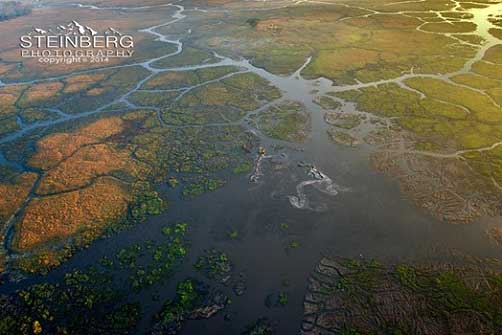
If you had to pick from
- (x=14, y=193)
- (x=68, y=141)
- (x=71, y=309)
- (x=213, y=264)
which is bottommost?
(x=71, y=309)

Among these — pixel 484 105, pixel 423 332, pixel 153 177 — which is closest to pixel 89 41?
pixel 153 177

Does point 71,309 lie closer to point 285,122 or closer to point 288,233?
point 288,233

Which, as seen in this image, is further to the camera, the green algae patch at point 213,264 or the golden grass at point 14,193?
the golden grass at point 14,193

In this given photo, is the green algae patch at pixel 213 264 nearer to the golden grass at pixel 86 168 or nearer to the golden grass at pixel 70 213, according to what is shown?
the golden grass at pixel 70 213

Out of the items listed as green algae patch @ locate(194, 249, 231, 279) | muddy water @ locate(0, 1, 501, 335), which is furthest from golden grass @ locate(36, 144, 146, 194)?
green algae patch @ locate(194, 249, 231, 279)

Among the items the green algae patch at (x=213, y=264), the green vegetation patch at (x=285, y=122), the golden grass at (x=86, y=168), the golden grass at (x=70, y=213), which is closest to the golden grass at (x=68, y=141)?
the golden grass at (x=86, y=168)

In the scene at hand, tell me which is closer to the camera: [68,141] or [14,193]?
[14,193]

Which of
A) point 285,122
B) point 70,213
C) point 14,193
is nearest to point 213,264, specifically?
point 70,213

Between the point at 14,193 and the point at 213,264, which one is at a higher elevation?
the point at 213,264

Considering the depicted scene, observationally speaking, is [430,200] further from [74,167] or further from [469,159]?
[74,167]

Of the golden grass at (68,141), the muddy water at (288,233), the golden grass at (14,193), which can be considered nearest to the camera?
the muddy water at (288,233)
